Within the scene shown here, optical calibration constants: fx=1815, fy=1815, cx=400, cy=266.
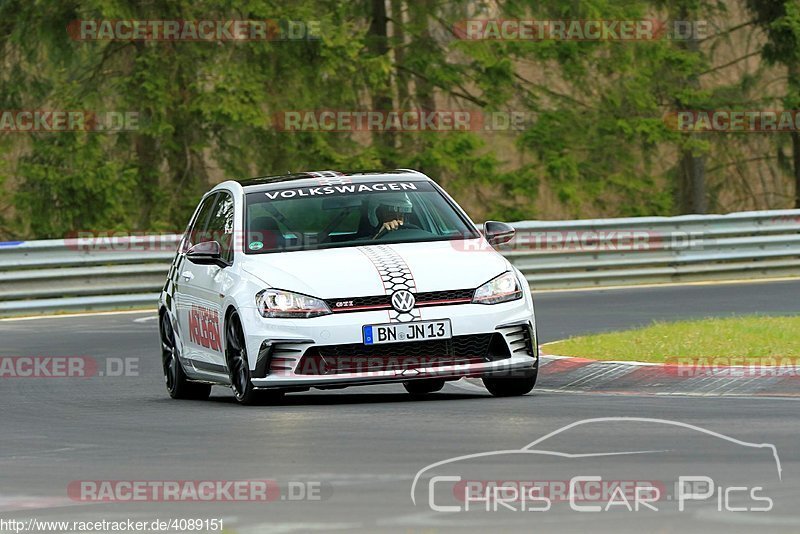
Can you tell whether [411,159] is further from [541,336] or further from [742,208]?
[541,336]

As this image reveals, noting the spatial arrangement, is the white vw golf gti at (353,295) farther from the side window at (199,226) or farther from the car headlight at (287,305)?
the side window at (199,226)

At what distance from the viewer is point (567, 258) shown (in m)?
25.7

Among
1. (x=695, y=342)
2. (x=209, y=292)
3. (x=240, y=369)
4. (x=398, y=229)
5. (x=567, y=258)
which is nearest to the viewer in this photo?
(x=240, y=369)

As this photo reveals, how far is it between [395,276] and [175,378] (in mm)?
2833

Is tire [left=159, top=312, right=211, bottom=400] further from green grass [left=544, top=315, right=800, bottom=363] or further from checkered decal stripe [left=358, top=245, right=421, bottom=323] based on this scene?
green grass [left=544, top=315, right=800, bottom=363]

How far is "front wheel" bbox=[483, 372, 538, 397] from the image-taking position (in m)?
11.8

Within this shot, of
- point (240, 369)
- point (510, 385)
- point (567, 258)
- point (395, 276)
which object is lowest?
point (567, 258)

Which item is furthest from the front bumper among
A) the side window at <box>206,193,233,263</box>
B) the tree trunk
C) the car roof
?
the tree trunk

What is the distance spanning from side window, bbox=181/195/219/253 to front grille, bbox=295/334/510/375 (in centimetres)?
265

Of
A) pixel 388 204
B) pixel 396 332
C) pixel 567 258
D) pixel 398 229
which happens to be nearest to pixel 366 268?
pixel 396 332

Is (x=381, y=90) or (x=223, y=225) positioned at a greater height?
(x=381, y=90)

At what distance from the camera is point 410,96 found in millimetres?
34594

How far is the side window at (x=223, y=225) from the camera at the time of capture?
12438mm

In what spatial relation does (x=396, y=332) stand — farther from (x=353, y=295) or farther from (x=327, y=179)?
(x=327, y=179)
